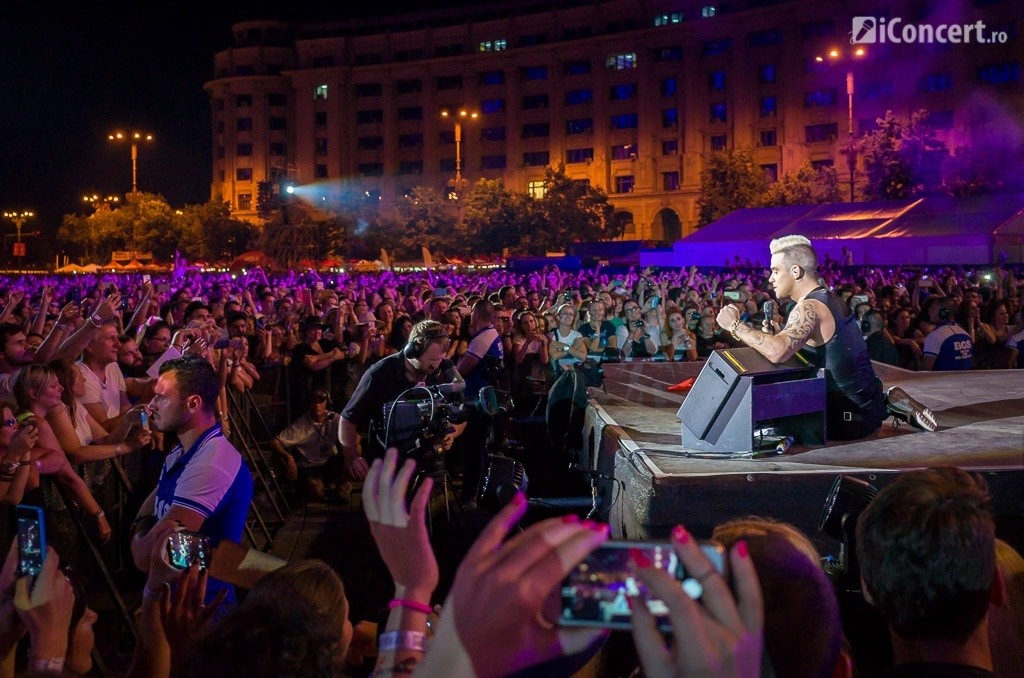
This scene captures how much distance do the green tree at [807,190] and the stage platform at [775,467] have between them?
190 feet

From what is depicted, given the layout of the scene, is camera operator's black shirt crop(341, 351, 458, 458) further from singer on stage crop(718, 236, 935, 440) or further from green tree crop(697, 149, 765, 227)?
green tree crop(697, 149, 765, 227)

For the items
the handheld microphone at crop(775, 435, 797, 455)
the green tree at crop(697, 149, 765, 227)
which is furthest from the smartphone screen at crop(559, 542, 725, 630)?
the green tree at crop(697, 149, 765, 227)

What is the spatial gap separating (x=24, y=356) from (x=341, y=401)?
13.2ft

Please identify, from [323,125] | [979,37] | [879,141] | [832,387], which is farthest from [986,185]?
[323,125]

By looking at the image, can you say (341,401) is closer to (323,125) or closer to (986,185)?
(986,185)

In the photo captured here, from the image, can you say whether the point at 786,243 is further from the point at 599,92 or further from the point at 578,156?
the point at 578,156

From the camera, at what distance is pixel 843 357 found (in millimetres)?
6992

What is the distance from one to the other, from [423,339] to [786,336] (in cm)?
247

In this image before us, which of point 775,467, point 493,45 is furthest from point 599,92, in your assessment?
point 775,467

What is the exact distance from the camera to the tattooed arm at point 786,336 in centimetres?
667

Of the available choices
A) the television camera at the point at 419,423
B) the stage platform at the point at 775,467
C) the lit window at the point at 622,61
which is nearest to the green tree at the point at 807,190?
the lit window at the point at 622,61

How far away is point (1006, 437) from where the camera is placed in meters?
7.00

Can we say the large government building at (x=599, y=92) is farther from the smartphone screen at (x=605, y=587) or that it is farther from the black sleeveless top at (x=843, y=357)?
the smartphone screen at (x=605, y=587)
